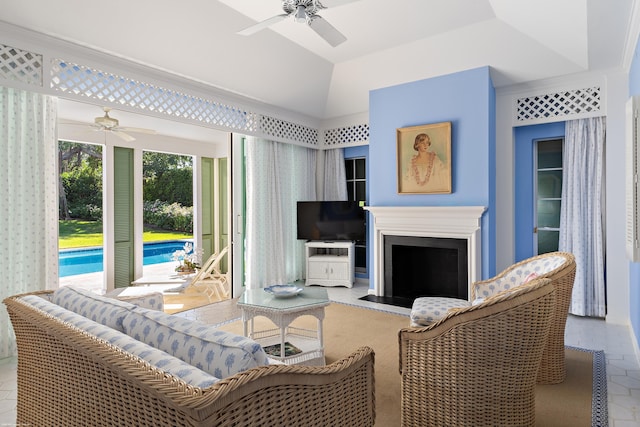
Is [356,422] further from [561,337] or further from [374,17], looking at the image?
[374,17]


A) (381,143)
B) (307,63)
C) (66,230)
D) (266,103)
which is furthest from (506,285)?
(66,230)

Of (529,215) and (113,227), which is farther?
(113,227)

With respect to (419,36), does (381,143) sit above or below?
below

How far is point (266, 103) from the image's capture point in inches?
203

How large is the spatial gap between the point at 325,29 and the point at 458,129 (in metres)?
2.21

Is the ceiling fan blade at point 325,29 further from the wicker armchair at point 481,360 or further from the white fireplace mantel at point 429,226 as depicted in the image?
the white fireplace mantel at point 429,226

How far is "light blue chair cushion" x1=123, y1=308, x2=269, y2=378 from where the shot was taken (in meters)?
1.16

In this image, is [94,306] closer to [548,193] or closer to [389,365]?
[389,365]

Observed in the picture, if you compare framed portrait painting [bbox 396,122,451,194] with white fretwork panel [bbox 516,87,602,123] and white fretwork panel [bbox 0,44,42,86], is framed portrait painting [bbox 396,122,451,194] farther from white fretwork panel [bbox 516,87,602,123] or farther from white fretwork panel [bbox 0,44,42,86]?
white fretwork panel [bbox 0,44,42,86]

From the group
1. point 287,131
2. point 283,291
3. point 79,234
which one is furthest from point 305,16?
point 79,234

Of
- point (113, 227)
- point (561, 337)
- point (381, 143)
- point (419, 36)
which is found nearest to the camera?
point (561, 337)

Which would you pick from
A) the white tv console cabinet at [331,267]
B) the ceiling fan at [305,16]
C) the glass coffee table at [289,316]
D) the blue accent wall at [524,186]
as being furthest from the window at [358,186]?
the ceiling fan at [305,16]

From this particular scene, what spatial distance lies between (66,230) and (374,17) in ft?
24.5

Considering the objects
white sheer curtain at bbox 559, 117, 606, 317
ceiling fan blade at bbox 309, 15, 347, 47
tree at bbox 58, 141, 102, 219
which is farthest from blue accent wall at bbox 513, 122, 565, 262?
tree at bbox 58, 141, 102, 219
